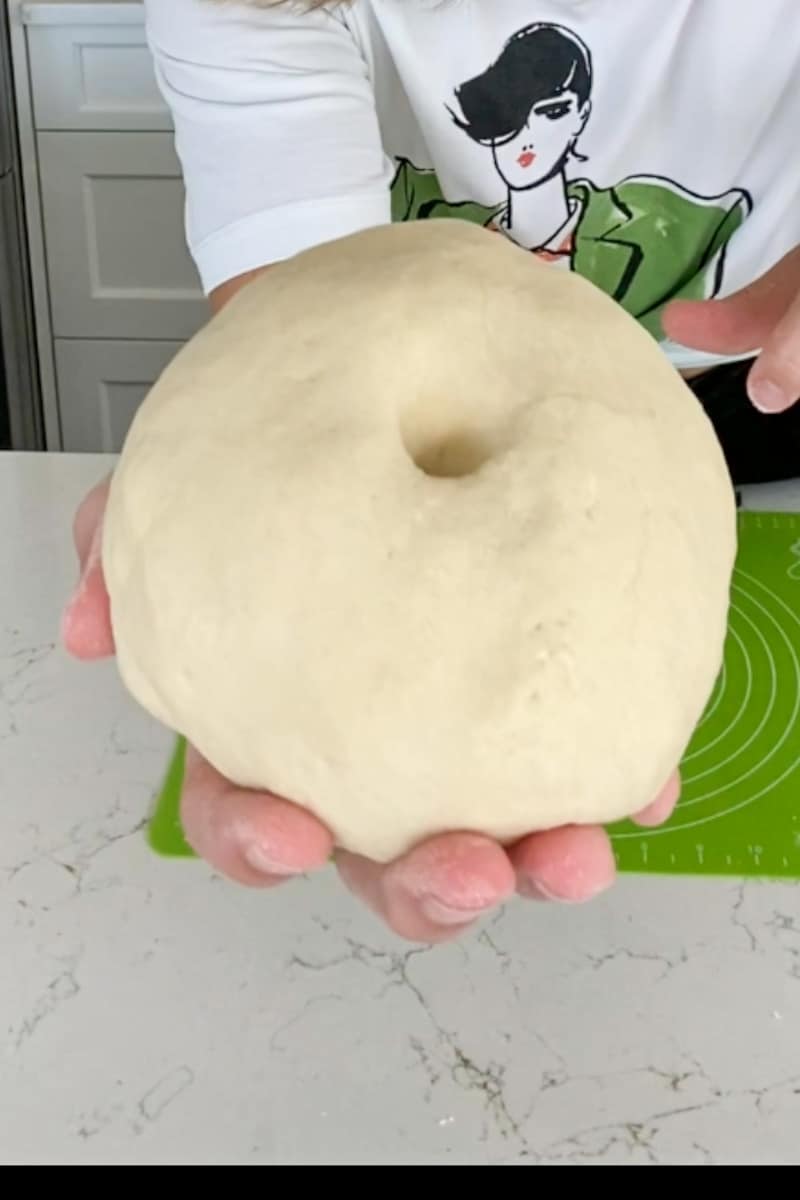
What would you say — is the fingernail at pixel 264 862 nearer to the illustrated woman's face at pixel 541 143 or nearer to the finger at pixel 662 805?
the finger at pixel 662 805

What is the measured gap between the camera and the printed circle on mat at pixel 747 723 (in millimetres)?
679

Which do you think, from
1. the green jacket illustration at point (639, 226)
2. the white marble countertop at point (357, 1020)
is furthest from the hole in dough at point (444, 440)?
the green jacket illustration at point (639, 226)

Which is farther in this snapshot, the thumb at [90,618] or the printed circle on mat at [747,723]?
the printed circle on mat at [747,723]

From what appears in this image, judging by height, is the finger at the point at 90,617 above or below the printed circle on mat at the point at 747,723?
above

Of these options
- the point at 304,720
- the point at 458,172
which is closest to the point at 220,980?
the point at 304,720

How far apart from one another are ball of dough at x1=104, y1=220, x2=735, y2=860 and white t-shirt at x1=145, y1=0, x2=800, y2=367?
0.38 meters

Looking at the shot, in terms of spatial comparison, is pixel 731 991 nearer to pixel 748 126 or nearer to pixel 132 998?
pixel 132 998

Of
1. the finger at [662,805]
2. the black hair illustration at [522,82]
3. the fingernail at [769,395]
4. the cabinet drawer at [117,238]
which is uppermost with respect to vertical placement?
the black hair illustration at [522,82]

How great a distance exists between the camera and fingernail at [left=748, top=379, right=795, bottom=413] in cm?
58

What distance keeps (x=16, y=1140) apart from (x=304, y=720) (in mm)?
214

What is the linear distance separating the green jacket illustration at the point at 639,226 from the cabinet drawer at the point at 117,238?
97cm

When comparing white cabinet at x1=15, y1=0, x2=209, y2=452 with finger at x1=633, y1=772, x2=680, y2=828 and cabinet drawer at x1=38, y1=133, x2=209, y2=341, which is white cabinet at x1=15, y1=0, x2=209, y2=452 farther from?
finger at x1=633, y1=772, x2=680, y2=828

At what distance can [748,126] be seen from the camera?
0.95 metres

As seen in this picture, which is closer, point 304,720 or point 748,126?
point 304,720
